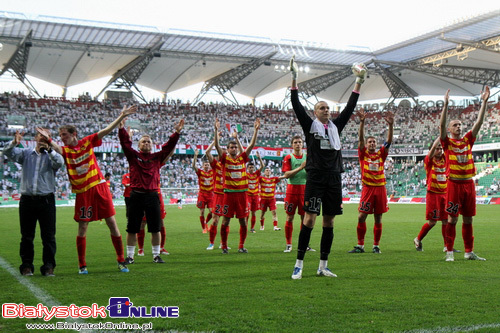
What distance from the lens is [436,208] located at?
396 inches

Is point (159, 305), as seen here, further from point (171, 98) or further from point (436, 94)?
point (436, 94)

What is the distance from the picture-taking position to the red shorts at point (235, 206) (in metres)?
10.0

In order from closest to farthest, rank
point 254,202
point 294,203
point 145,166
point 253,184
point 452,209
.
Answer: point 145,166 → point 452,209 → point 294,203 → point 254,202 → point 253,184

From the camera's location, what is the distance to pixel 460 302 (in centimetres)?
516

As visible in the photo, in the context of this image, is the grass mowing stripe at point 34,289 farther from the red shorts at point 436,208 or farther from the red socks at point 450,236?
the red shorts at point 436,208

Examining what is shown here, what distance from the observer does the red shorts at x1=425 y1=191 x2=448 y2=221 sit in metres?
10.0

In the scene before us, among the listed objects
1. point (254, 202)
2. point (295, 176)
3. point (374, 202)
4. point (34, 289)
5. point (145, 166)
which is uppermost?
point (145, 166)

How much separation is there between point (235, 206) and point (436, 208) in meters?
4.08

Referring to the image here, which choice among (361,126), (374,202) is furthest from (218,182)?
(361,126)

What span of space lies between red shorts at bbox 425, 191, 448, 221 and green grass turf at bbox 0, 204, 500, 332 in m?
0.67

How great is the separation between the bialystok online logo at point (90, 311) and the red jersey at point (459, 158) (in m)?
5.58

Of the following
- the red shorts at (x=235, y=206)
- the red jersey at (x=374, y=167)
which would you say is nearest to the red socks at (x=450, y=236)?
the red jersey at (x=374, y=167)

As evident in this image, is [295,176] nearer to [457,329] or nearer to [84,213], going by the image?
[84,213]

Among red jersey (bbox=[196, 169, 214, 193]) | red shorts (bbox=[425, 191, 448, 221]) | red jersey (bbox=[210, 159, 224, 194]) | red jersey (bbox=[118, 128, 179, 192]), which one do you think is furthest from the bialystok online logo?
red jersey (bbox=[196, 169, 214, 193])
